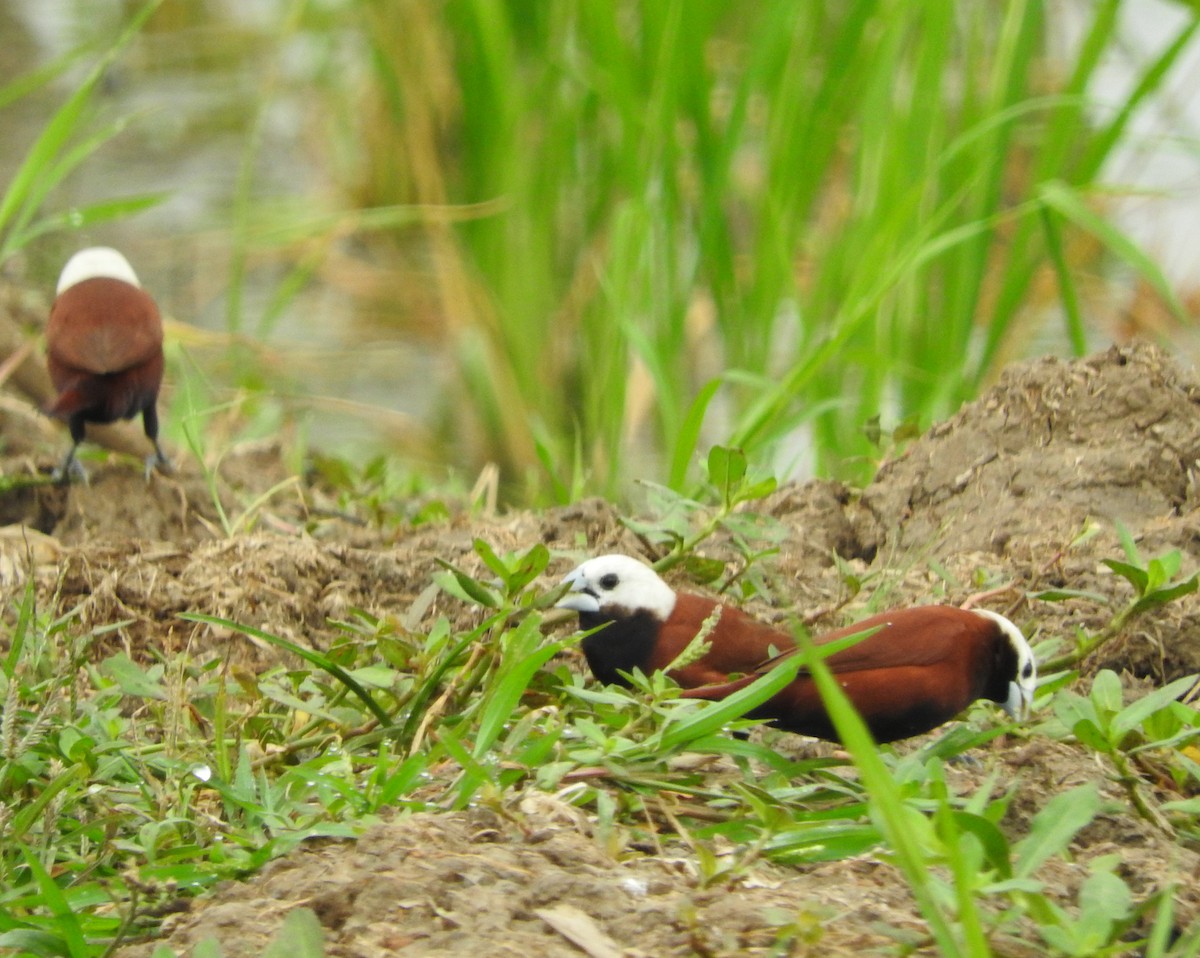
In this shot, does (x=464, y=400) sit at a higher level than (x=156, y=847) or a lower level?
lower

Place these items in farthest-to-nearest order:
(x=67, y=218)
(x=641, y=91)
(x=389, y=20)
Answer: (x=389, y=20)
(x=641, y=91)
(x=67, y=218)

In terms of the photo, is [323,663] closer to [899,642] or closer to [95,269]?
[899,642]

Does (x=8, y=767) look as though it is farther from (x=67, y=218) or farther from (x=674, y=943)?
(x=67, y=218)

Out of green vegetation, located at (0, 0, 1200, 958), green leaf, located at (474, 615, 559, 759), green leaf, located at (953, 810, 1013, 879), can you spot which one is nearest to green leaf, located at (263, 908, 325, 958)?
green vegetation, located at (0, 0, 1200, 958)

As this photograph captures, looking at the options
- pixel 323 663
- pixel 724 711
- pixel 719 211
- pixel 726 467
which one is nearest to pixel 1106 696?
pixel 724 711

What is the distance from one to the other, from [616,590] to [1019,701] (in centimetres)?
51

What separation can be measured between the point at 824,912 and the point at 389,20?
4871mm

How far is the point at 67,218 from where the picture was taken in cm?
315

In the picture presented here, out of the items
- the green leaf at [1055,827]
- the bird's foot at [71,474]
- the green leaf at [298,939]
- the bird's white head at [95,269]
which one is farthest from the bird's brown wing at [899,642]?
the bird's white head at [95,269]

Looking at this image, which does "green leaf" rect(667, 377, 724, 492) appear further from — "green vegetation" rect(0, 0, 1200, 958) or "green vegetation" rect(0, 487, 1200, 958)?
"green vegetation" rect(0, 487, 1200, 958)

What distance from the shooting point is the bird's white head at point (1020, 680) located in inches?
73.1

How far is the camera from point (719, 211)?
13.2 ft

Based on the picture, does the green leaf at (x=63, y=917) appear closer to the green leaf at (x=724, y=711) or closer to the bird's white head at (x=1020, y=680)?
the green leaf at (x=724, y=711)

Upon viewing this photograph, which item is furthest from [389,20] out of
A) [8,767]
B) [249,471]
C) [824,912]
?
[824,912]
